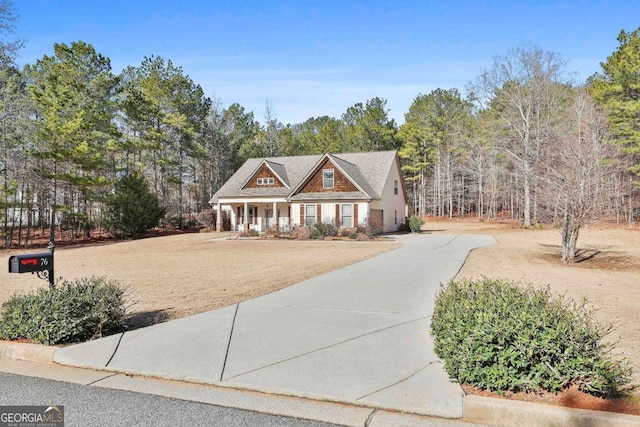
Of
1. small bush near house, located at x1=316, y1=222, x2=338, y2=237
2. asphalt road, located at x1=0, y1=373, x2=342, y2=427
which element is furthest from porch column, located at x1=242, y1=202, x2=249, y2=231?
asphalt road, located at x1=0, y1=373, x2=342, y2=427

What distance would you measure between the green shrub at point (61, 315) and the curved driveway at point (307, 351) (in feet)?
1.03

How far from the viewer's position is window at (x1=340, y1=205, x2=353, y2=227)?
2816cm

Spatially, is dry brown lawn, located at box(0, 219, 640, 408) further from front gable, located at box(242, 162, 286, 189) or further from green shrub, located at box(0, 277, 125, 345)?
front gable, located at box(242, 162, 286, 189)

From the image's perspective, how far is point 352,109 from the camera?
66250 mm

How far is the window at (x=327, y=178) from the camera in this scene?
2911cm

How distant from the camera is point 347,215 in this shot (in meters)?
28.3

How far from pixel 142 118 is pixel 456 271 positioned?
35.9 meters

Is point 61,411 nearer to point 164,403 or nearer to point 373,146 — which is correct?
point 164,403

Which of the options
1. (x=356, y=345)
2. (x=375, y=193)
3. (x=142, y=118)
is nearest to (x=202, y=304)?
(x=356, y=345)

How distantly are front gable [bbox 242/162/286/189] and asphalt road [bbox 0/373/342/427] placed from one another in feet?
92.6

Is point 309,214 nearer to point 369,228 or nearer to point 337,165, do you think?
point 337,165

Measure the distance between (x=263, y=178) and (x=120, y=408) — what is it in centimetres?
2920

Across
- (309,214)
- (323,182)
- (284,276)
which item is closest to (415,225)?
(323,182)

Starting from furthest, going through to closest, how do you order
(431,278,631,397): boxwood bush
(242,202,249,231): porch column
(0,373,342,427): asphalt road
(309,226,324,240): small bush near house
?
(242,202,249,231): porch column, (309,226,324,240): small bush near house, (431,278,631,397): boxwood bush, (0,373,342,427): asphalt road
